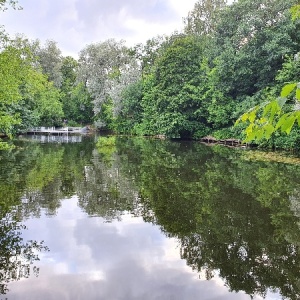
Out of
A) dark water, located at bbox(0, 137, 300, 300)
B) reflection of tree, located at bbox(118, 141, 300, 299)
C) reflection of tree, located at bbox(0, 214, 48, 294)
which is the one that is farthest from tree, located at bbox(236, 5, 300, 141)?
reflection of tree, located at bbox(0, 214, 48, 294)

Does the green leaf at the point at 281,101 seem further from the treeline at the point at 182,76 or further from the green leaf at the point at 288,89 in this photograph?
the treeline at the point at 182,76

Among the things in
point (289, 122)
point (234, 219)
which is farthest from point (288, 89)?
point (234, 219)

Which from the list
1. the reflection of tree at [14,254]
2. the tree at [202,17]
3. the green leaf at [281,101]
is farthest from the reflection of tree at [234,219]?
the tree at [202,17]

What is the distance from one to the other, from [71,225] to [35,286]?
305 centimetres

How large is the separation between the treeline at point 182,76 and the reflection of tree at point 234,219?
8.03m

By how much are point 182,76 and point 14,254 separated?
103ft

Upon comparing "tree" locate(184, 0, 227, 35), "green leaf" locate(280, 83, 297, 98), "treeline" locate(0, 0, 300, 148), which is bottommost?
"green leaf" locate(280, 83, 297, 98)

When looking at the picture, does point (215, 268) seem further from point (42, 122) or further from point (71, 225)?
point (42, 122)

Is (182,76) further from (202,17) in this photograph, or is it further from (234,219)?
(234,219)

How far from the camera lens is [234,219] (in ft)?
28.6

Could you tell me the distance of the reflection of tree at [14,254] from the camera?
586cm

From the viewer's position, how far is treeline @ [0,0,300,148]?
1064 inches

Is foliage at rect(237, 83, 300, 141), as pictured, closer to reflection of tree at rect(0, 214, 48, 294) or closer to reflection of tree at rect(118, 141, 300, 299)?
reflection of tree at rect(118, 141, 300, 299)

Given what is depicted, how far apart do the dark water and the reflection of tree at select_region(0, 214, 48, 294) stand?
0.06 ft
